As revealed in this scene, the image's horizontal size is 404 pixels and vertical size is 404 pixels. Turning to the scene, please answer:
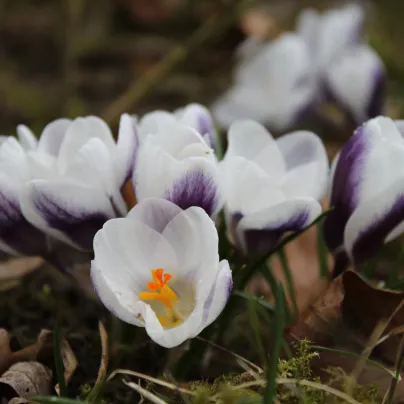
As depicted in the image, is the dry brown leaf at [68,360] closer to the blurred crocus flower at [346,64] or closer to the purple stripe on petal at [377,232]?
the purple stripe on petal at [377,232]

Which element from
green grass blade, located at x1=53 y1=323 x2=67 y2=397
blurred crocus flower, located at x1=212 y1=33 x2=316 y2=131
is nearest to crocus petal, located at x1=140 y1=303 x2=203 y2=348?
green grass blade, located at x1=53 y1=323 x2=67 y2=397

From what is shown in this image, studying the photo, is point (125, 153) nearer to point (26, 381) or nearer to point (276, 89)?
point (26, 381)

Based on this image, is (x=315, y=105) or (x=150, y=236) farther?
(x=315, y=105)

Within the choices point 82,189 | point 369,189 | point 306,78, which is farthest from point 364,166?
point 306,78

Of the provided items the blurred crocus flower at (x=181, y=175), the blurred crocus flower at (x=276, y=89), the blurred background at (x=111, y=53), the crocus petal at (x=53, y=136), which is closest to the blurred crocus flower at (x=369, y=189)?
the blurred crocus flower at (x=181, y=175)

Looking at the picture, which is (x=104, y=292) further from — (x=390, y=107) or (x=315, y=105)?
(x=390, y=107)

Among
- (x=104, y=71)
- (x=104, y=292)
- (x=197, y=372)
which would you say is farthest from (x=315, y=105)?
(x=104, y=71)

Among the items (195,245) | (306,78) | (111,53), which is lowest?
(111,53)
